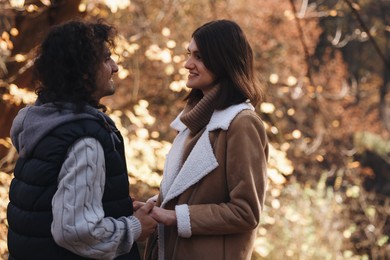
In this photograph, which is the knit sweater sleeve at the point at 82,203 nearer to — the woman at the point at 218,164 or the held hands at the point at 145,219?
the held hands at the point at 145,219

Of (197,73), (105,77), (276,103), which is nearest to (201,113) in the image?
(197,73)

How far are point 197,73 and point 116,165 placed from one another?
1.87 feet

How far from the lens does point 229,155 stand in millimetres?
2254

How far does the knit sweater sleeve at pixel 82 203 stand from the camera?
6.06ft

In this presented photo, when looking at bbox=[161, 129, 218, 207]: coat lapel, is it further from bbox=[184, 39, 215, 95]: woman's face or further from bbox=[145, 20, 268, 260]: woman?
bbox=[184, 39, 215, 95]: woman's face

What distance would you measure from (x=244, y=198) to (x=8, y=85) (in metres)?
2.91

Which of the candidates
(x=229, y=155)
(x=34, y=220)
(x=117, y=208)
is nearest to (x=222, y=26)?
(x=229, y=155)

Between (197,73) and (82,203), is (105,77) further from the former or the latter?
(197,73)

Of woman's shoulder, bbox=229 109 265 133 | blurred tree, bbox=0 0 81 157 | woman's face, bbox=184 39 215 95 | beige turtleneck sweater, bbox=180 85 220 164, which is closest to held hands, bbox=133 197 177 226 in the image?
beige turtleneck sweater, bbox=180 85 220 164

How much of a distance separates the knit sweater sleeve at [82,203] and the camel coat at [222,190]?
0.42 m

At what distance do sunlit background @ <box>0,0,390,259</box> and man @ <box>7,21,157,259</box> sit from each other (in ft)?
1.17

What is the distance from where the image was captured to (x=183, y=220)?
2258mm

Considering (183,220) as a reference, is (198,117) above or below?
above

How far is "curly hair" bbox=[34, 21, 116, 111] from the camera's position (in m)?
1.90
